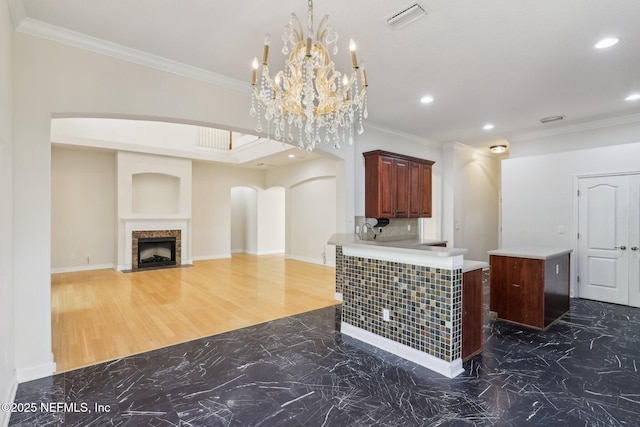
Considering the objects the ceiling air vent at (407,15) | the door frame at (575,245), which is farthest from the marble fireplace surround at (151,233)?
the door frame at (575,245)

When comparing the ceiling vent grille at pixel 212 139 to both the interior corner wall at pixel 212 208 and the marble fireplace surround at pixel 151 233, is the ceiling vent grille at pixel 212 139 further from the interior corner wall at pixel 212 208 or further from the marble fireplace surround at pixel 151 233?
the marble fireplace surround at pixel 151 233

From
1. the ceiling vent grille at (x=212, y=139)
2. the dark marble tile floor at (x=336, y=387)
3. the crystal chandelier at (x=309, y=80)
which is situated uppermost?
the ceiling vent grille at (x=212, y=139)

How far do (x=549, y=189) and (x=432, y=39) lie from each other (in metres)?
4.12

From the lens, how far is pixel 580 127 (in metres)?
5.49

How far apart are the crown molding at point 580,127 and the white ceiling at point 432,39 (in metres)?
0.65

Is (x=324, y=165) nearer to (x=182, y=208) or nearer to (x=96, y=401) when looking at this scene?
(x=182, y=208)

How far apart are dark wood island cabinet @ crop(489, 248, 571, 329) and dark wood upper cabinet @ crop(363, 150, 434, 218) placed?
1.83 m

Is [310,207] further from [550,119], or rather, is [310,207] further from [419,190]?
[550,119]

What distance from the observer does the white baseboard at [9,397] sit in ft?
6.56

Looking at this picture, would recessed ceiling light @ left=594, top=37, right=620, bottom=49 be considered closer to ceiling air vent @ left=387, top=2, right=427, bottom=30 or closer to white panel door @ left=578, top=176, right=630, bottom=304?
ceiling air vent @ left=387, top=2, right=427, bottom=30

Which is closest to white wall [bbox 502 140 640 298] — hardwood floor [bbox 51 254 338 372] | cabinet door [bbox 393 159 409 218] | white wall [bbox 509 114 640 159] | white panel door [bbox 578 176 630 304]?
white panel door [bbox 578 176 630 304]

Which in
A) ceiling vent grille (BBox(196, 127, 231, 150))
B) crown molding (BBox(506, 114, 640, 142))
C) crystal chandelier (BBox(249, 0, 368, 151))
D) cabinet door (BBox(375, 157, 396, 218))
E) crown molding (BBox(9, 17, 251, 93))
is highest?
ceiling vent grille (BBox(196, 127, 231, 150))

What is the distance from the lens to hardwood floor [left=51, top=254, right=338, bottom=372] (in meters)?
3.35

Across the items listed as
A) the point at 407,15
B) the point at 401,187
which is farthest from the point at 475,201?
the point at 407,15
